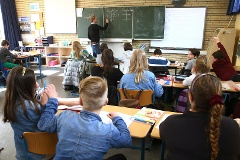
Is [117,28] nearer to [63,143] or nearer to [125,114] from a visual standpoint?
[125,114]

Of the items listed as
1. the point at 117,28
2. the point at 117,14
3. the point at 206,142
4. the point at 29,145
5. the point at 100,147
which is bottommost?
the point at 29,145

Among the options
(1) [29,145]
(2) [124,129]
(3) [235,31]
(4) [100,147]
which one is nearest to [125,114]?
(2) [124,129]

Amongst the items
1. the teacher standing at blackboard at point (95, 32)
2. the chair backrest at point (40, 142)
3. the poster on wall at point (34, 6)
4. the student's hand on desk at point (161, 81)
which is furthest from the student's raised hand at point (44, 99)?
the poster on wall at point (34, 6)

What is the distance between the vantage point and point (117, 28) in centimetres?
649

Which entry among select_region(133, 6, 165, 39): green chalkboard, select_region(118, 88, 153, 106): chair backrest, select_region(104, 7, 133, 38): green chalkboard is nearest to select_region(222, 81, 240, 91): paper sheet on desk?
select_region(118, 88, 153, 106): chair backrest

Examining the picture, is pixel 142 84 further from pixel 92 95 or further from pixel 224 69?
pixel 224 69

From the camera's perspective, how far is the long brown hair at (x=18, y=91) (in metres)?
1.51

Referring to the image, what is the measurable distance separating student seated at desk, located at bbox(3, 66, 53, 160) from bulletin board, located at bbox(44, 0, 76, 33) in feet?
19.3

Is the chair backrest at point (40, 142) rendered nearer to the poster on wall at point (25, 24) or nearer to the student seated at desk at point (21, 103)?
the student seated at desk at point (21, 103)

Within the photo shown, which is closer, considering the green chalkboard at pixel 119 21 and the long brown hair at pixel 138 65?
the long brown hair at pixel 138 65

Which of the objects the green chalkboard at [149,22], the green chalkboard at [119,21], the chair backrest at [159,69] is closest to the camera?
the chair backrest at [159,69]

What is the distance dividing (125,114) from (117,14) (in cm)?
506

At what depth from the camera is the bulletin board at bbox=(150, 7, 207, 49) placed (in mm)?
5715

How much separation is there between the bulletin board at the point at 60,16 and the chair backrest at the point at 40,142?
6.17 metres
